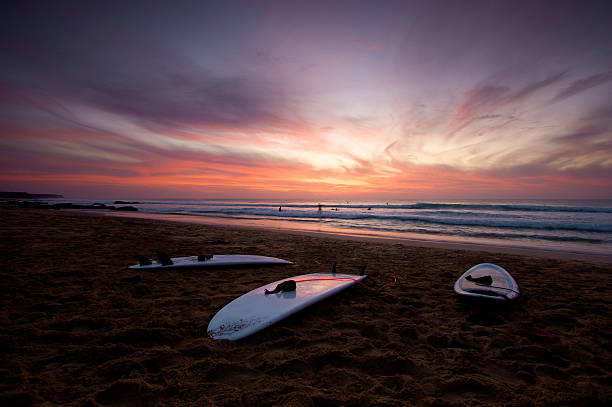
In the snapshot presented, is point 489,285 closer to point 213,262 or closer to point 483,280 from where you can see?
point 483,280

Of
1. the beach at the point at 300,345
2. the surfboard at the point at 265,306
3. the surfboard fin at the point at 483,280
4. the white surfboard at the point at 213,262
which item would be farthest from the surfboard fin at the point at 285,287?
the surfboard fin at the point at 483,280

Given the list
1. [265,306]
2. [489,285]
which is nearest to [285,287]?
[265,306]

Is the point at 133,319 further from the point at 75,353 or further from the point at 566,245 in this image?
the point at 566,245

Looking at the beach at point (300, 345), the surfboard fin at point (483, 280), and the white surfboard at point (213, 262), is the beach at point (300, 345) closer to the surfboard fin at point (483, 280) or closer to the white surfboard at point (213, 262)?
the white surfboard at point (213, 262)

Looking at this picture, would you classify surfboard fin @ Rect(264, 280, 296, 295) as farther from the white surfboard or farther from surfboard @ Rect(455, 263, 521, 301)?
surfboard @ Rect(455, 263, 521, 301)

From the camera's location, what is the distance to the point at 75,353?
6.91ft

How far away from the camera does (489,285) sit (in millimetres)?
3756

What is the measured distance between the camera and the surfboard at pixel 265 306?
255cm

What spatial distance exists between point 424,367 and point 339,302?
4.86 feet

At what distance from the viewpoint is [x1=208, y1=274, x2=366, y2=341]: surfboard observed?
255 centimetres

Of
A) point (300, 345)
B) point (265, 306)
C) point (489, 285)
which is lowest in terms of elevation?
point (300, 345)

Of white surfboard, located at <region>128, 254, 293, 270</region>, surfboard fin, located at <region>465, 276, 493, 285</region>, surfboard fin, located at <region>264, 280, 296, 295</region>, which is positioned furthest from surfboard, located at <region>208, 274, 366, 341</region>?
surfboard fin, located at <region>465, 276, 493, 285</region>

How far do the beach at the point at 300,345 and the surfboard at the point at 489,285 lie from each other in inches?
6.3

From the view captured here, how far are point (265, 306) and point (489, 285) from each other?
3256mm
